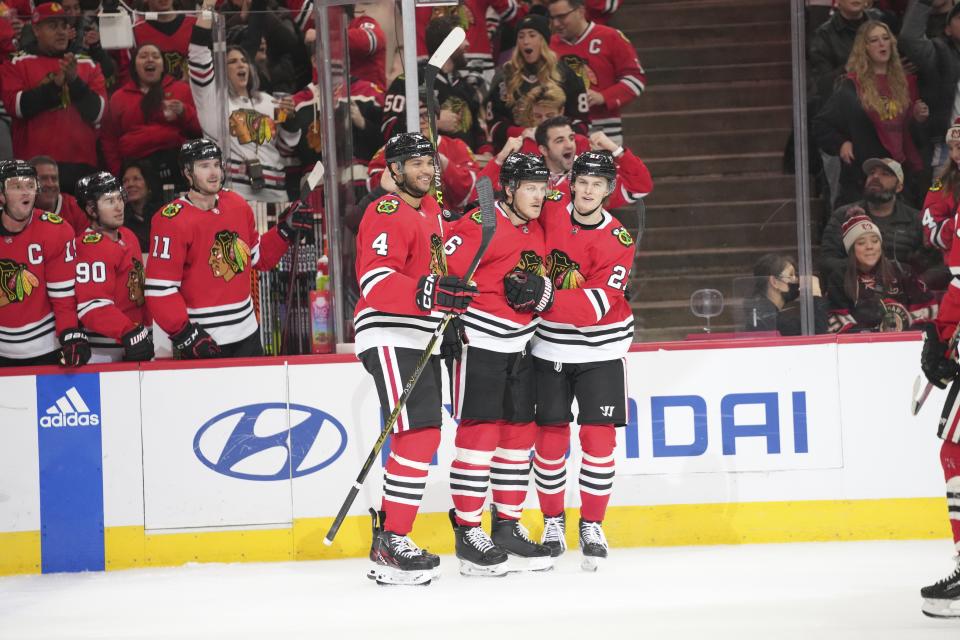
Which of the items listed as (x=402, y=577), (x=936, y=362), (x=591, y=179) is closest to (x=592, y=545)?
(x=402, y=577)

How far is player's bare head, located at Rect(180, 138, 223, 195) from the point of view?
4949 mm

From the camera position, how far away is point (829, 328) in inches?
193

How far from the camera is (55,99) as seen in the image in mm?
5840

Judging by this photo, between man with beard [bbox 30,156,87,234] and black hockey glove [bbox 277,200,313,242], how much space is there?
1.01m

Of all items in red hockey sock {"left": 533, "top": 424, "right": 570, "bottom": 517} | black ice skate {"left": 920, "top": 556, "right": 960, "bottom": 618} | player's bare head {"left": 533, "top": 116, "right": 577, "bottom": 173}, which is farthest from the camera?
player's bare head {"left": 533, "top": 116, "right": 577, "bottom": 173}

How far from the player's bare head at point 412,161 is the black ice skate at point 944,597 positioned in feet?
6.59

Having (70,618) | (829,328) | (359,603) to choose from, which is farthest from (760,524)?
(70,618)

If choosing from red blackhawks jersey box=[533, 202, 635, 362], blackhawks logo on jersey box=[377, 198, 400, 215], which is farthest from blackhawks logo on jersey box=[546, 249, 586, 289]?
blackhawks logo on jersey box=[377, 198, 400, 215]

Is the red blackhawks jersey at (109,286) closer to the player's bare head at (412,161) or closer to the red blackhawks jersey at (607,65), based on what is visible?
the player's bare head at (412,161)

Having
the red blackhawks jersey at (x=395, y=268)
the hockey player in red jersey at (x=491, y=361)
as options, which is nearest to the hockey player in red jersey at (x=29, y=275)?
the red blackhawks jersey at (x=395, y=268)

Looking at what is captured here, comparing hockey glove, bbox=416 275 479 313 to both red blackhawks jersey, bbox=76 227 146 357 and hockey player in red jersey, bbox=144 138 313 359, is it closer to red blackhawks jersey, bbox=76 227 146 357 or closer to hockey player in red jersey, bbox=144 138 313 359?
hockey player in red jersey, bbox=144 138 313 359

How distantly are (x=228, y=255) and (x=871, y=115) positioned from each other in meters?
2.75

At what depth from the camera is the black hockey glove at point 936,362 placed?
3451 millimetres

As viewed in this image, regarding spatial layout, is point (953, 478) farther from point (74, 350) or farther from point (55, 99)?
point (55, 99)
